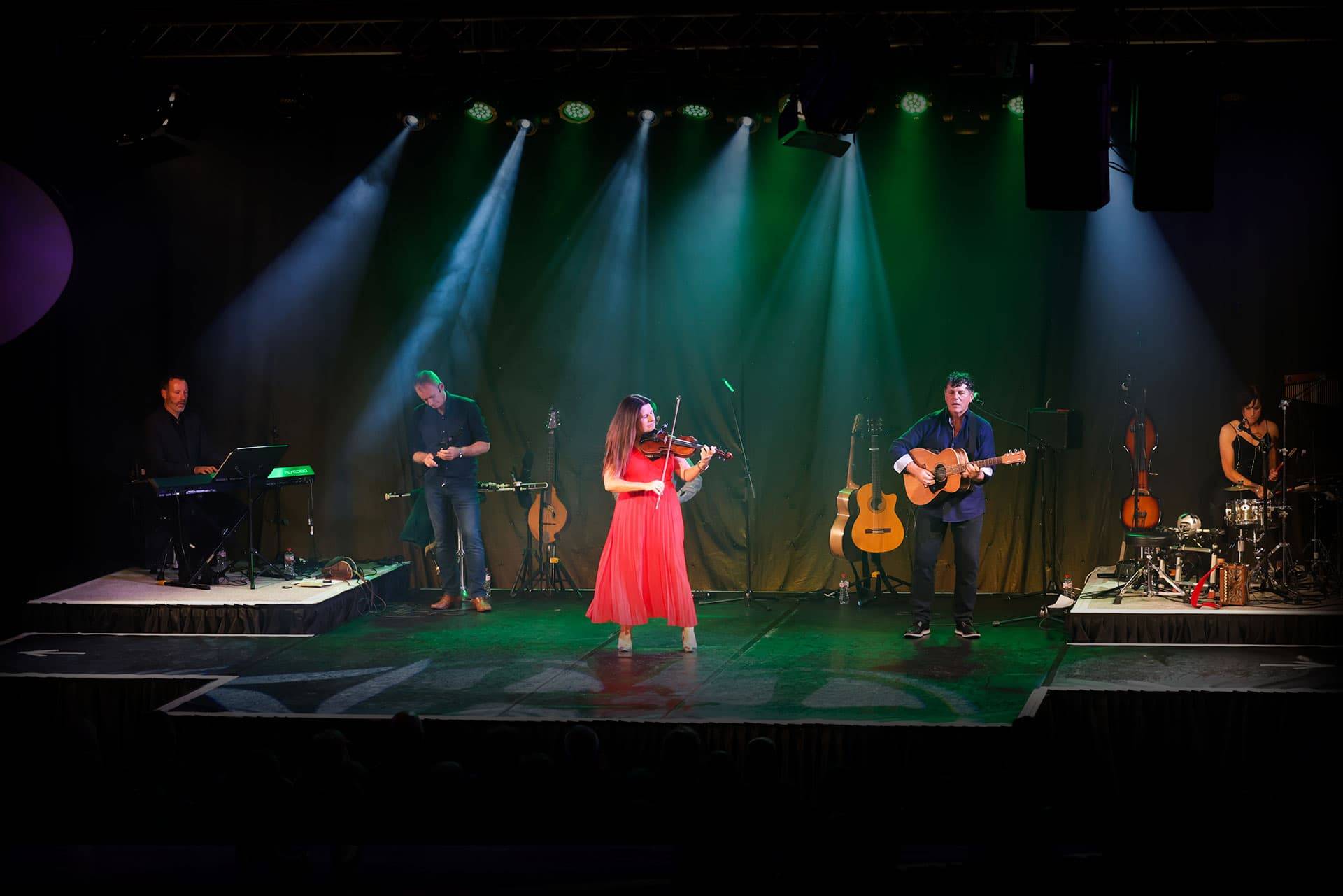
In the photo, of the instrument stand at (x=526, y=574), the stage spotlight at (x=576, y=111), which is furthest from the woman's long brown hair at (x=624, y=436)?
the stage spotlight at (x=576, y=111)

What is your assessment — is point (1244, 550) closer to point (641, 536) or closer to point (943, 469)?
point (943, 469)

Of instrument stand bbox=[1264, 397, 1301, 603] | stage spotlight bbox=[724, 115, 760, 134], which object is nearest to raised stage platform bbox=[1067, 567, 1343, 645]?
instrument stand bbox=[1264, 397, 1301, 603]

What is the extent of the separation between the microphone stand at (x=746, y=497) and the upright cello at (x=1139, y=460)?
9.88ft

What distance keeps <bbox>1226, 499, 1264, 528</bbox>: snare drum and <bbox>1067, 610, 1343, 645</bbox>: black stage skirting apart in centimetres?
109

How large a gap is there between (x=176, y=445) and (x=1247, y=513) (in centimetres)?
857

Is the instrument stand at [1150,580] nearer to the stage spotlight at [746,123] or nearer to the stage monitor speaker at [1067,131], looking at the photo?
the stage monitor speaker at [1067,131]

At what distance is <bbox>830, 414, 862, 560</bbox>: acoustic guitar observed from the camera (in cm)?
1022

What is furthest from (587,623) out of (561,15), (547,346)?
(561,15)

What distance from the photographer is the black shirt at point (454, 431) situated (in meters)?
9.72

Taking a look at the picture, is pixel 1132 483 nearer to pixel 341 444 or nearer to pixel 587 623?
pixel 587 623

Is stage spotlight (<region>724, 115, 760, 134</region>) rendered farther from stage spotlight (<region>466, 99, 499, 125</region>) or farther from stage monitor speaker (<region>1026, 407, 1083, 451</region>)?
stage monitor speaker (<region>1026, 407, 1083, 451</region>)

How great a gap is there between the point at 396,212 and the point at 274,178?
1.21m

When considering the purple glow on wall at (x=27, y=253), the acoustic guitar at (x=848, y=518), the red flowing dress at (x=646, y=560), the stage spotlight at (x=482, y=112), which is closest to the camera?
the red flowing dress at (x=646, y=560)

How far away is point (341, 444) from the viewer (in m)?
11.4
